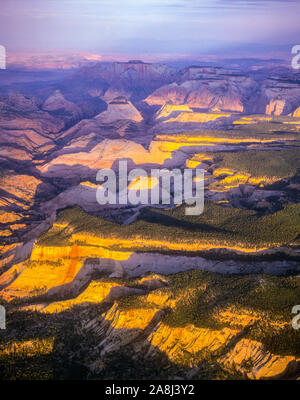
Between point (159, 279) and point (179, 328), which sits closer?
point (179, 328)

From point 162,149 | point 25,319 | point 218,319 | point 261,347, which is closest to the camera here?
point 261,347

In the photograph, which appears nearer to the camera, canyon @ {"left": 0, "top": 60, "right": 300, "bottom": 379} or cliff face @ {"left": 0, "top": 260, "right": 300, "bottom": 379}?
cliff face @ {"left": 0, "top": 260, "right": 300, "bottom": 379}

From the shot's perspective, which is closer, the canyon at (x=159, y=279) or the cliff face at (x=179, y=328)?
the cliff face at (x=179, y=328)

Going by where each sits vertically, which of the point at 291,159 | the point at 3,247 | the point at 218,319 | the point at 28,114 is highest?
the point at 28,114

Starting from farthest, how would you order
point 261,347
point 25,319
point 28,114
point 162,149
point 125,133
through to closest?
point 28,114, point 125,133, point 162,149, point 25,319, point 261,347

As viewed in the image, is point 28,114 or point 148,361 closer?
point 148,361

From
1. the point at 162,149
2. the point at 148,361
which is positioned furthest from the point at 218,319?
the point at 162,149

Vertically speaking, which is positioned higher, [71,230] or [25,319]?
[71,230]

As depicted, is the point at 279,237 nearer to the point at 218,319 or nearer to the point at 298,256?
the point at 298,256

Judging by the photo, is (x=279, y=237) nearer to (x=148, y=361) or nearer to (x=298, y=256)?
(x=298, y=256)

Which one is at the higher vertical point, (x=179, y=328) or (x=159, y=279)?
(x=159, y=279)
